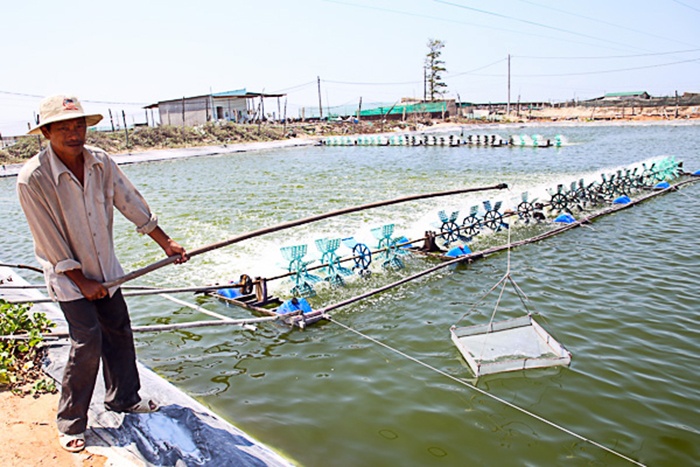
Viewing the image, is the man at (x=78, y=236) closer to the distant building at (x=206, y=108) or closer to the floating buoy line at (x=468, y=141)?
the floating buoy line at (x=468, y=141)

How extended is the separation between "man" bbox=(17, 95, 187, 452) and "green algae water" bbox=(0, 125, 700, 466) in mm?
2225

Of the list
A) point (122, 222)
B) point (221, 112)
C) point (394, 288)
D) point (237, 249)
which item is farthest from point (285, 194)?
point (221, 112)

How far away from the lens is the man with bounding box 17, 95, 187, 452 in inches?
Result: 129

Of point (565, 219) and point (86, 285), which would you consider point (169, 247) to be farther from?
point (565, 219)

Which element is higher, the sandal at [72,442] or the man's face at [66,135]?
the man's face at [66,135]

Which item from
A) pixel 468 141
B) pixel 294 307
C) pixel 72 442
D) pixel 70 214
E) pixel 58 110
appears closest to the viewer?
pixel 58 110

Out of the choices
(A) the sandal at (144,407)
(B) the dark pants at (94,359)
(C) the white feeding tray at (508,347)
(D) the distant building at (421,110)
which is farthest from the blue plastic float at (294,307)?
(D) the distant building at (421,110)

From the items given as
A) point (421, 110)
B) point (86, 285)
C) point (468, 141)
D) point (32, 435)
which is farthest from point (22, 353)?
point (421, 110)

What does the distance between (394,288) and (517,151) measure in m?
32.7

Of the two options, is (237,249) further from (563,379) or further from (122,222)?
(563,379)

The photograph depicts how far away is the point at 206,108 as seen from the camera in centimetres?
5762

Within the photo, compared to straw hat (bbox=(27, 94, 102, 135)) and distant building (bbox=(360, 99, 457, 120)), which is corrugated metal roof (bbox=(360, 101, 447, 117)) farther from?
straw hat (bbox=(27, 94, 102, 135))

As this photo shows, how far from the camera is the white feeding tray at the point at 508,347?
6613 mm

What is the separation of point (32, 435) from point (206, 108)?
57.6 metres
